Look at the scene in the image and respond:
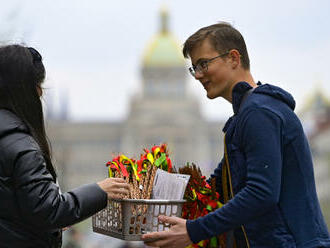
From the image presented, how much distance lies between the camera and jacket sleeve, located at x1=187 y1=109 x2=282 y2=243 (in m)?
2.08

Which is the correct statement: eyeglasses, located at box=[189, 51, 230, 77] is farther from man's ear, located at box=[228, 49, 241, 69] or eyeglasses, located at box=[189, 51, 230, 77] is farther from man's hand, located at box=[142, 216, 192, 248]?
man's hand, located at box=[142, 216, 192, 248]

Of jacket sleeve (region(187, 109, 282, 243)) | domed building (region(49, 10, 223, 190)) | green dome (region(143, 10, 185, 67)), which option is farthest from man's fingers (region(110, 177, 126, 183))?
green dome (region(143, 10, 185, 67))

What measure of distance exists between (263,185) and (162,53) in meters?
84.6

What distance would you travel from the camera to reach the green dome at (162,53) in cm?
8625

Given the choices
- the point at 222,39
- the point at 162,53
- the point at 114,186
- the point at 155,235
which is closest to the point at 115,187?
the point at 114,186

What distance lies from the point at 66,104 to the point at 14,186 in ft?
235

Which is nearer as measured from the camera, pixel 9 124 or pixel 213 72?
pixel 9 124

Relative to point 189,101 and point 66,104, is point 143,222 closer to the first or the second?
point 66,104

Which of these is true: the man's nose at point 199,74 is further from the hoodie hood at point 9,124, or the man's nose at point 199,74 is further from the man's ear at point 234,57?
the hoodie hood at point 9,124

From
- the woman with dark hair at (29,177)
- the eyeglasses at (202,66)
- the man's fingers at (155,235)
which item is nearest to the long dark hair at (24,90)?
the woman with dark hair at (29,177)

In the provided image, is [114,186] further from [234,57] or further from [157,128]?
[157,128]

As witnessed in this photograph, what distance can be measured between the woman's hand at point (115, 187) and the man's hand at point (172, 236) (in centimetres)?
12

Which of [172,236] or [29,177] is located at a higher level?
[29,177]

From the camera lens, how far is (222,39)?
7.46ft
